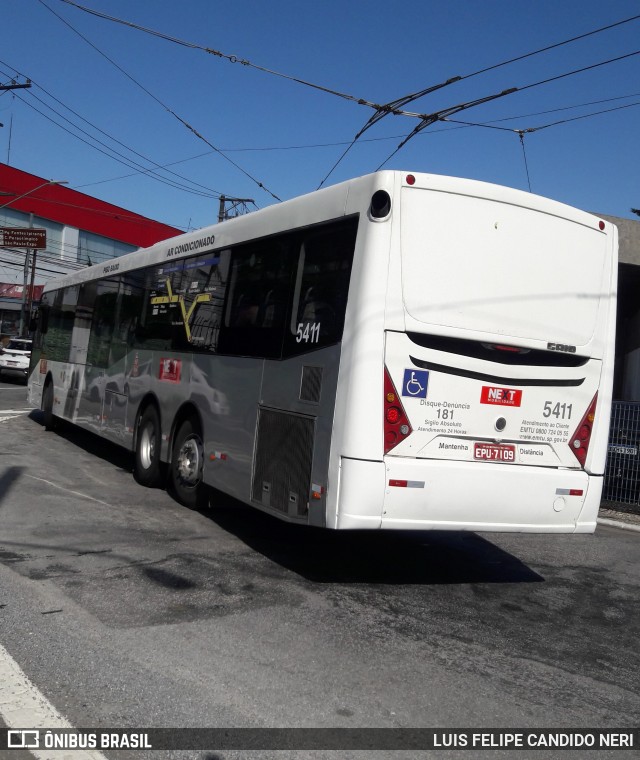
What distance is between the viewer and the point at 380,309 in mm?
6223

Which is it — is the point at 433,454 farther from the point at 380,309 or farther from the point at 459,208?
the point at 459,208

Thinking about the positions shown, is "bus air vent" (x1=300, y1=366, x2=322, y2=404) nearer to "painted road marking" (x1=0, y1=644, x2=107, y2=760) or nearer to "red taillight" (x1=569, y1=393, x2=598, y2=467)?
"red taillight" (x1=569, y1=393, x2=598, y2=467)

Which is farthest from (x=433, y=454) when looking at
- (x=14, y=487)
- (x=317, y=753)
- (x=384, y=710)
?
(x=14, y=487)

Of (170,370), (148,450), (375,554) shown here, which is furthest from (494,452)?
(148,450)

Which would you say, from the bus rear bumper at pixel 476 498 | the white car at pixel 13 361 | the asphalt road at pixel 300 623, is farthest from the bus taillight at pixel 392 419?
the white car at pixel 13 361

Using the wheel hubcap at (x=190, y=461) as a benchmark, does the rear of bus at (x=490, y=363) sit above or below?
above

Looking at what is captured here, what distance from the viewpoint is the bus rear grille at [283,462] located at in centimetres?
670

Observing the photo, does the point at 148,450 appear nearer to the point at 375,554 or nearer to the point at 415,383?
the point at 375,554

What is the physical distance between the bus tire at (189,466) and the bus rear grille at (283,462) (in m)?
1.89

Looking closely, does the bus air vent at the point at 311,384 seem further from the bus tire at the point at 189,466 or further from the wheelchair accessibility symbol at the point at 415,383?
the bus tire at the point at 189,466

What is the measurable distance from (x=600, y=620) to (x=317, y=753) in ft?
11.7

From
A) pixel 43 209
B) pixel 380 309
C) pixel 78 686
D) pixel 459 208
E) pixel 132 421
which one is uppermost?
pixel 43 209

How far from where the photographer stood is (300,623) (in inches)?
225

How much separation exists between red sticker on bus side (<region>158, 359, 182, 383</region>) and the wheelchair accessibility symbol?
14.2 feet
